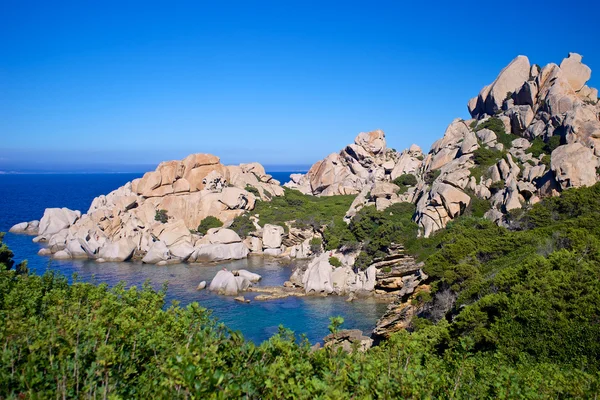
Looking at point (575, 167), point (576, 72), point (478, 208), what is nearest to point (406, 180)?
point (478, 208)

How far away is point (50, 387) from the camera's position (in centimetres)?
862

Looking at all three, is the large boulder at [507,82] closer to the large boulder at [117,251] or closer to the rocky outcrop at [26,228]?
the large boulder at [117,251]

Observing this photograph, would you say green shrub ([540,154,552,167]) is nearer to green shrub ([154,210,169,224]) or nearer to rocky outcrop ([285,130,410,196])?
rocky outcrop ([285,130,410,196])

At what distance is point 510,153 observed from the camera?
57656 mm

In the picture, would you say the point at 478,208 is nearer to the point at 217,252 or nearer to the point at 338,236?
the point at 338,236

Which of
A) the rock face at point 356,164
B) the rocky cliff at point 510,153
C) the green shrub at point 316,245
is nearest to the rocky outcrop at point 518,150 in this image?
the rocky cliff at point 510,153

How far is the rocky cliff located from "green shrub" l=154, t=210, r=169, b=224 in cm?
3097

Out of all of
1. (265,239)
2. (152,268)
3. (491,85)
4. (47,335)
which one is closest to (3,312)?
(47,335)

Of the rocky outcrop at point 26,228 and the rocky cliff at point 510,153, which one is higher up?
the rocky cliff at point 510,153

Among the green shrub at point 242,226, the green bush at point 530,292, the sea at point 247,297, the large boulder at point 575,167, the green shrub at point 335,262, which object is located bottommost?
the sea at point 247,297

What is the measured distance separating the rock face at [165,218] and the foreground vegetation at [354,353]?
3414 centimetres

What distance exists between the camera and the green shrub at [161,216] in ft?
236

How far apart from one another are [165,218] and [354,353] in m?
66.9

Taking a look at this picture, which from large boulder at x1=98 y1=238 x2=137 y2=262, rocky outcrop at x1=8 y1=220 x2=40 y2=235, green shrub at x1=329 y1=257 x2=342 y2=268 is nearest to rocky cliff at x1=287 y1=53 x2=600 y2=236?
green shrub at x1=329 y1=257 x2=342 y2=268
